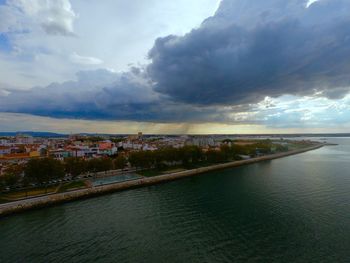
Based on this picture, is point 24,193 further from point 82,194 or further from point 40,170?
point 82,194

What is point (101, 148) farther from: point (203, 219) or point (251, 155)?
point (203, 219)

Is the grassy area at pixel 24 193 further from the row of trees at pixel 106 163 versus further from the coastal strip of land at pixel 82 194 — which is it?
the coastal strip of land at pixel 82 194

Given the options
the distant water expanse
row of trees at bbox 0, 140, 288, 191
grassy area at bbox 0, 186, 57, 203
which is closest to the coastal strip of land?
the distant water expanse

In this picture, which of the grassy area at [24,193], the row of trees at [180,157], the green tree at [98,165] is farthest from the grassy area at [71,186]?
the row of trees at [180,157]

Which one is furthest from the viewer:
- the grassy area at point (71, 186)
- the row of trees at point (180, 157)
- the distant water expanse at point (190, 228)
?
the row of trees at point (180, 157)

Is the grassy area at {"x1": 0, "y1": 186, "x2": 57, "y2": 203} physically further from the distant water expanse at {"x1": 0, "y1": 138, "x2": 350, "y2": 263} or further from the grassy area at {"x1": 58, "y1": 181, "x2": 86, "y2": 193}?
the distant water expanse at {"x1": 0, "y1": 138, "x2": 350, "y2": 263}

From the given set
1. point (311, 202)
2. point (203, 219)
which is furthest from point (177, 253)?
point (311, 202)
